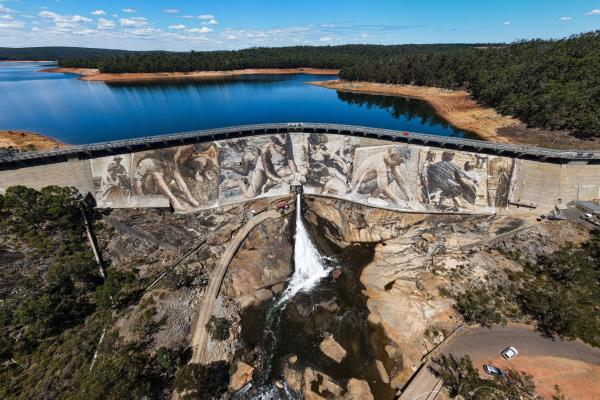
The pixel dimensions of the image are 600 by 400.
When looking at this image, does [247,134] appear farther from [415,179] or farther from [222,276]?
[415,179]

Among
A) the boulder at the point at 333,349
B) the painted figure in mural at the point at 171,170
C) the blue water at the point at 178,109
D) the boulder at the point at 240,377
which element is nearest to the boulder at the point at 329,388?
the boulder at the point at 333,349

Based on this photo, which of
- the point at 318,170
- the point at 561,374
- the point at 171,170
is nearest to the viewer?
the point at 561,374

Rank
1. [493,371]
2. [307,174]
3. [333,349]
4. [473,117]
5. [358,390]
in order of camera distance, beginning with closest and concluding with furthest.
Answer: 1. [493,371]
2. [358,390]
3. [333,349]
4. [307,174]
5. [473,117]

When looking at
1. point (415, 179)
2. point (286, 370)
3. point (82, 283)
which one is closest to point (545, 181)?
point (415, 179)

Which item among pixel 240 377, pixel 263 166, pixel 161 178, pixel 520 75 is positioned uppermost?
pixel 520 75

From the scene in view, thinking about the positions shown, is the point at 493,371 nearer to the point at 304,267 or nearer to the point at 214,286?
the point at 304,267

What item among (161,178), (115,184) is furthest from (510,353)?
(115,184)
